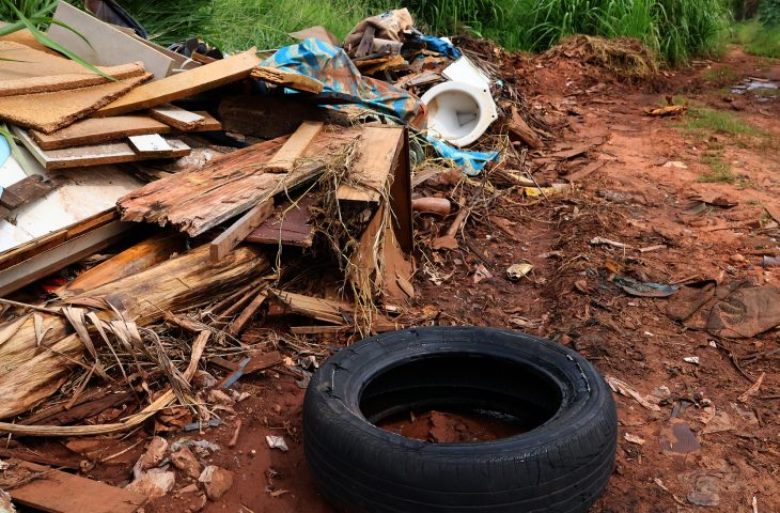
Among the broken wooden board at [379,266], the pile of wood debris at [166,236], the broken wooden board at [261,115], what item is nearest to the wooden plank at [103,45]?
the pile of wood debris at [166,236]

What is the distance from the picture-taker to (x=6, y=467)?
116 inches

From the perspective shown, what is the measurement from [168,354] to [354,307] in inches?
42.2

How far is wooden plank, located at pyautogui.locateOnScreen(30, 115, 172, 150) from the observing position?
4.04 m

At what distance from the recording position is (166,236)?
13.8 ft

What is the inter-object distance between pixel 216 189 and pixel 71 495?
1.89 metres

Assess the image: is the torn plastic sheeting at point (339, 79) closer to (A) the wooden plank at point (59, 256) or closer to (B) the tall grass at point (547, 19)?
(A) the wooden plank at point (59, 256)

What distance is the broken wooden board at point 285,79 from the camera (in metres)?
4.87

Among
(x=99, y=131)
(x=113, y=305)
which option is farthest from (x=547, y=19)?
(x=113, y=305)

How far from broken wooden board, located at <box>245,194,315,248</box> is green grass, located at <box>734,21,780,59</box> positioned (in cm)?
1314

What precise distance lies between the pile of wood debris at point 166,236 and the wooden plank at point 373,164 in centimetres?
1

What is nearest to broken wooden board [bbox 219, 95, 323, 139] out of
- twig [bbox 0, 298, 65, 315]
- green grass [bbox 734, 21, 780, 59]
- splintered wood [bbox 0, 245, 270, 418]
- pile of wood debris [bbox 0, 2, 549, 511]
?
pile of wood debris [bbox 0, 2, 549, 511]

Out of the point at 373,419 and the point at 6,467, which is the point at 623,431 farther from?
the point at 6,467

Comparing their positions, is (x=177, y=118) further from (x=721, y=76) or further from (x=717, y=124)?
(x=721, y=76)

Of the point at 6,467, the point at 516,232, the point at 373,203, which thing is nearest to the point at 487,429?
the point at 373,203
